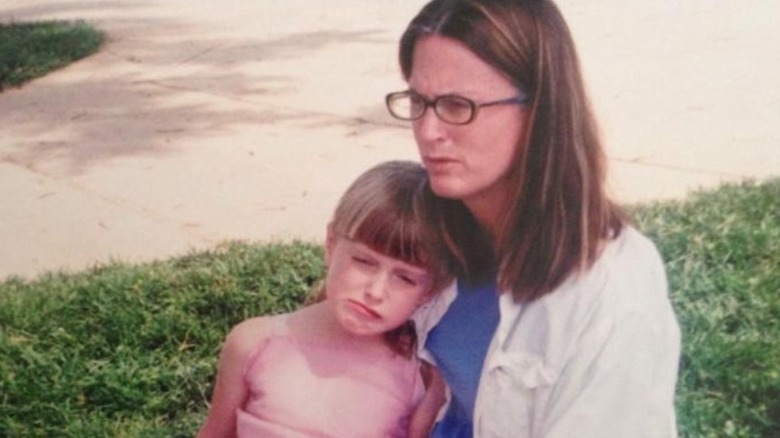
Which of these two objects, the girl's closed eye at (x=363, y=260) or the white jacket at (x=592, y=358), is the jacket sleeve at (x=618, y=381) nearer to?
the white jacket at (x=592, y=358)

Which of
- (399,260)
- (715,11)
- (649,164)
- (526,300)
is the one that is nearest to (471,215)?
(399,260)

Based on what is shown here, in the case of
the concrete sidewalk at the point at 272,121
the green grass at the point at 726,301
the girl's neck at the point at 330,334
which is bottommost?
the concrete sidewalk at the point at 272,121

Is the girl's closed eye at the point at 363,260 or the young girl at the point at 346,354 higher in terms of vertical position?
the girl's closed eye at the point at 363,260

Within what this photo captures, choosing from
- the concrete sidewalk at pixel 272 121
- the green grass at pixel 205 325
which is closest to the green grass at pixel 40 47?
the concrete sidewalk at pixel 272 121

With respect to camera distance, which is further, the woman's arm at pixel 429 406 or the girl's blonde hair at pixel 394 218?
the woman's arm at pixel 429 406

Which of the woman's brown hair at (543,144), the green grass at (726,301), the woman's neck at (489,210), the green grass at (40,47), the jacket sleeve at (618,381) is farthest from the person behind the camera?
the green grass at (40,47)

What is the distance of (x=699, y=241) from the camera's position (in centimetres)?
458

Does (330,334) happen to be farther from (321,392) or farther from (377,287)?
(377,287)

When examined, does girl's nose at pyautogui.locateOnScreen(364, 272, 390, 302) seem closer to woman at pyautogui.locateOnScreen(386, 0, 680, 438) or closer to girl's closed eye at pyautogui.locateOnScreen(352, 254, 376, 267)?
girl's closed eye at pyautogui.locateOnScreen(352, 254, 376, 267)

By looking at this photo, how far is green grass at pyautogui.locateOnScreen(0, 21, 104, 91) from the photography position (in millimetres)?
7750

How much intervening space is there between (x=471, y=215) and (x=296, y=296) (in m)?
1.90

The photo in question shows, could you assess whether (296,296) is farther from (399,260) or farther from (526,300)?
(526,300)

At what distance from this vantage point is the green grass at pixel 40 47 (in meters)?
7.75

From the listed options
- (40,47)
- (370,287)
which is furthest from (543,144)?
(40,47)
